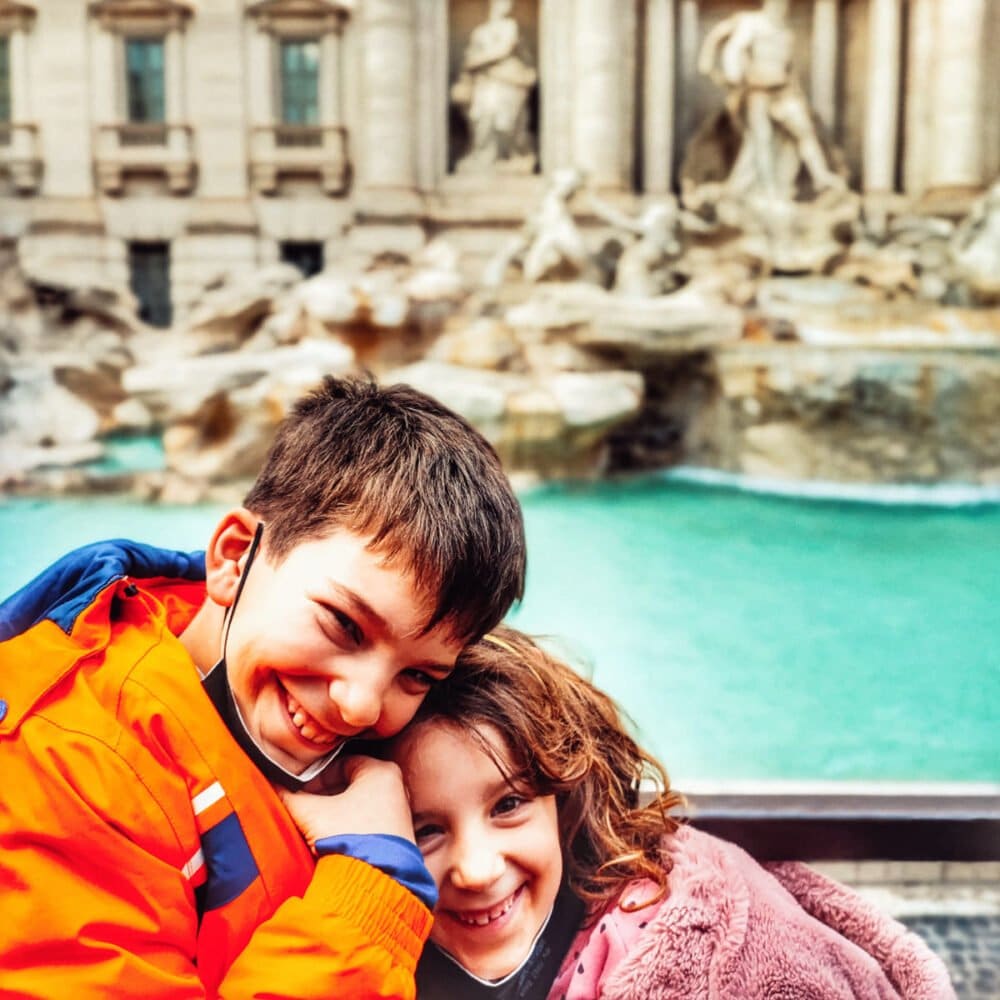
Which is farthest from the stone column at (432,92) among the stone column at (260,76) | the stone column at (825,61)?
the stone column at (825,61)

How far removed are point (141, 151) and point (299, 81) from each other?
0.73 meters

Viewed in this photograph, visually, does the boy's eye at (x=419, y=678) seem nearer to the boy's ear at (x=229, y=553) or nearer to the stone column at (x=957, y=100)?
the boy's ear at (x=229, y=553)

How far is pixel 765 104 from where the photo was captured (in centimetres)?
578

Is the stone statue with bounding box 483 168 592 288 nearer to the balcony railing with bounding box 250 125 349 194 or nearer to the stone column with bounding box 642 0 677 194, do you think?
the stone column with bounding box 642 0 677 194

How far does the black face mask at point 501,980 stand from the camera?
3.32ft

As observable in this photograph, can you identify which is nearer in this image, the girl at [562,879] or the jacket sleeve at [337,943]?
the jacket sleeve at [337,943]

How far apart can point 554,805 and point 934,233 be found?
5.54 metres

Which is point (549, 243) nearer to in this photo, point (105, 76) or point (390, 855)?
point (105, 76)

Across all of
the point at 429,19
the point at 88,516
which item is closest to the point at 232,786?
the point at 88,516

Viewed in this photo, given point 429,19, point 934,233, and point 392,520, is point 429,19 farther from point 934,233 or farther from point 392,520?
point 392,520

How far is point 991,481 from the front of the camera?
451 centimetres

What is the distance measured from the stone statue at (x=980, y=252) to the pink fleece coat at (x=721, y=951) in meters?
4.99

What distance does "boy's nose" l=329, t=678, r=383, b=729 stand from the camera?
0.81 meters

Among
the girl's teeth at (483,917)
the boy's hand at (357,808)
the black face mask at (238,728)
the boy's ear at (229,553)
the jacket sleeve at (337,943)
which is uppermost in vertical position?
the boy's ear at (229,553)
